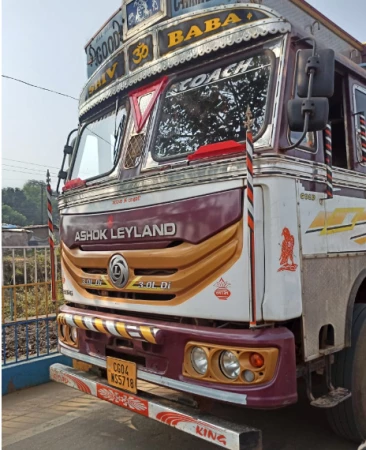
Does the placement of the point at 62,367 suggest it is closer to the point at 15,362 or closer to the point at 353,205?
the point at 15,362

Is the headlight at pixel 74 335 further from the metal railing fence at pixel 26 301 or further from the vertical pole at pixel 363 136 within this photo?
the vertical pole at pixel 363 136

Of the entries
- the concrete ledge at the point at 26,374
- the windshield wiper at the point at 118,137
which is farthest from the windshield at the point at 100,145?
the concrete ledge at the point at 26,374

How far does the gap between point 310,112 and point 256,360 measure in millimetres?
1477

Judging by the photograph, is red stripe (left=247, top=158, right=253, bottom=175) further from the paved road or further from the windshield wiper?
the paved road

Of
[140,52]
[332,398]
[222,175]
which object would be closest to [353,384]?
[332,398]

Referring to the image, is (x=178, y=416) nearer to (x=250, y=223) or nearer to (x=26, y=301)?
(x=250, y=223)

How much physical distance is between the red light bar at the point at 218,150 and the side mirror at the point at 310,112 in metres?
0.35

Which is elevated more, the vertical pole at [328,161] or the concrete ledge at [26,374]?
the vertical pole at [328,161]

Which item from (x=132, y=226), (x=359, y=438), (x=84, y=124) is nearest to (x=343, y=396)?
(x=359, y=438)

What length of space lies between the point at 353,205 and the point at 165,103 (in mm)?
1630

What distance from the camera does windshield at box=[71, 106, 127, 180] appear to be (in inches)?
155

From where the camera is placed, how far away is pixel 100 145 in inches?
166

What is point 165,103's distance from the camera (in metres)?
3.57

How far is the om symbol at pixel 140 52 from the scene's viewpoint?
3.71 m
